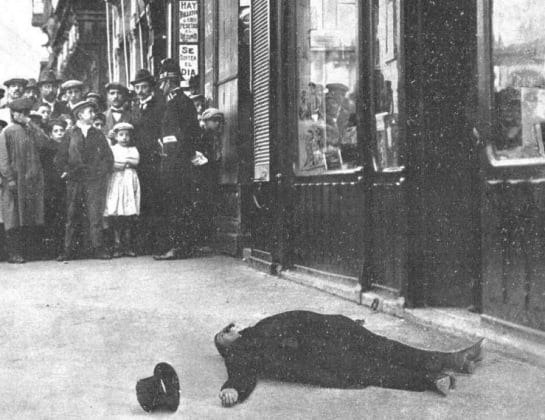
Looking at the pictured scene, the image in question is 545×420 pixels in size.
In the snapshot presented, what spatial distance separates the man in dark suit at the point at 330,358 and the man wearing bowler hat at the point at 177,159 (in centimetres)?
719

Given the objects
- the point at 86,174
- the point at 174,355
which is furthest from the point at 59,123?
the point at 174,355

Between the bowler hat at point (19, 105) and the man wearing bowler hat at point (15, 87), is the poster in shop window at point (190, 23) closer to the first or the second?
the man wearing bowler hat at point (15, 87)

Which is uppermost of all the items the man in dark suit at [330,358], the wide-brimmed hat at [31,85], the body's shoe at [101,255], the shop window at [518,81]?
the wide-brimmed hat at [31,85]

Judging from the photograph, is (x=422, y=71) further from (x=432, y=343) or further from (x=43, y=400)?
(x=43, y=400)

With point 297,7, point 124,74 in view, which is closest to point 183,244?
point 297,7

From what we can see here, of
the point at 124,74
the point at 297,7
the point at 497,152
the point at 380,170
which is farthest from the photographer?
the point at 124,74

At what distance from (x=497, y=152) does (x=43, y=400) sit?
293 centimetres

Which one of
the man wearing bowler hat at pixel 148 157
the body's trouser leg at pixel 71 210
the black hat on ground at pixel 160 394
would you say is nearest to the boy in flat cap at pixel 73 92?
the man wearing bowler hat at pixel 148 157

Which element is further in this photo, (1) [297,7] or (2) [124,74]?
(2) [124,74]

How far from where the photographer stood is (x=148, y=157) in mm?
12555

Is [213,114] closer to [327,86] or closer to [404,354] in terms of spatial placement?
[327,86]

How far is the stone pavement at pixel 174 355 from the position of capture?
402cm

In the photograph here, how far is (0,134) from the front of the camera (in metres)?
11.8

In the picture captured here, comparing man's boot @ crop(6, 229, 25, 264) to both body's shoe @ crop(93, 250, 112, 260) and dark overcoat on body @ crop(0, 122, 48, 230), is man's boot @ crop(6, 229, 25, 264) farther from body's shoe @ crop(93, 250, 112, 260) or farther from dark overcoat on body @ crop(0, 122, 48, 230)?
body's shoe @ crop(93, 250, 112, 260)
